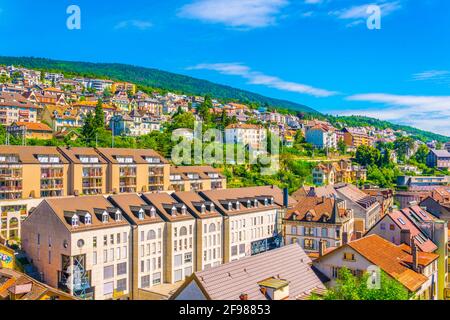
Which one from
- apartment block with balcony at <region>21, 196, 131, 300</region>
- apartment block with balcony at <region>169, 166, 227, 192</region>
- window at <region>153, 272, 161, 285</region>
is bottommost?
window at <region>153, 272, 161, 285</region>

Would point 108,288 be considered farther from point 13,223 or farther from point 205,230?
point 13,223

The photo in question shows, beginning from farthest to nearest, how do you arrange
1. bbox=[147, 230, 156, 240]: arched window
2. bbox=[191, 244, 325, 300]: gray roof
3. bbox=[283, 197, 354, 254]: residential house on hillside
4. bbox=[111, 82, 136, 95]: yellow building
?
bbox=[111, 82, 136, 95]: yellow building
bbox=[283, 197, 354, 254]: residential house on hillside
bbox=[147, 230, 156, 240]: arched window
bbox=[191, 244, 325, 300]: gray roof


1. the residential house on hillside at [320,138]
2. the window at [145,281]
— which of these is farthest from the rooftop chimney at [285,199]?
the residential house on hillside at [320,138]

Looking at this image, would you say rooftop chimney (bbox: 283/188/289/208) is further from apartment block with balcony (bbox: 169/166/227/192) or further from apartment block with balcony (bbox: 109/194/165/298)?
apartment block with balcony (bbox: 109/194/165/298)

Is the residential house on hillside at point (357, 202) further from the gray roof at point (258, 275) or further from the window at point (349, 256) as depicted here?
the gray roof at point (258, 275)

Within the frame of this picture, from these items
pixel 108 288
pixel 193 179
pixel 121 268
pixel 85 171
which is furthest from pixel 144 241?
pixel 193 179

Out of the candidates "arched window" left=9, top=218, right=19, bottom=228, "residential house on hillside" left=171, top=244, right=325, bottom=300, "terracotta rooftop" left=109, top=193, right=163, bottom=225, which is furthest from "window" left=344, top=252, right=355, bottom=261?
"arched window" left=9, top=218, right=19, bottom=228

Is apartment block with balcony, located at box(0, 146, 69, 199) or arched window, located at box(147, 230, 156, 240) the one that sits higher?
apartment block with balcony, located at box(0, 146, 69, 199)
